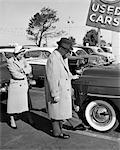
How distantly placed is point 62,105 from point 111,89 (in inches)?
35.5

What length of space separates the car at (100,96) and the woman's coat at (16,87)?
96 centimetres

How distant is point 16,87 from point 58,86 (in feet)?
3.42

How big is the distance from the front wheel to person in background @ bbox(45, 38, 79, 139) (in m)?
0.60

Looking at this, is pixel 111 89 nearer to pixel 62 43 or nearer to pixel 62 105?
pixel 62 105

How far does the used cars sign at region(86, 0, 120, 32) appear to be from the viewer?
1040 centimetres

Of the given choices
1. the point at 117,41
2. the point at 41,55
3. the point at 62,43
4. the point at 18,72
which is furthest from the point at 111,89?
the point at 117,41

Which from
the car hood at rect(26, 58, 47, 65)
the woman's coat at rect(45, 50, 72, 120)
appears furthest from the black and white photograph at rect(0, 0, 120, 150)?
the car hood at rect(26, 58, 47, 65)

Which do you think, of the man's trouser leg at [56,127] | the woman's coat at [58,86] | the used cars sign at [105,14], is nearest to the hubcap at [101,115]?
the woman's coat at [58,86]

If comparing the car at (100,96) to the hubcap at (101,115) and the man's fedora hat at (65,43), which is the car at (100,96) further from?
the man's fedora hat at (65,43)

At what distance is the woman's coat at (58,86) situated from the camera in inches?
153

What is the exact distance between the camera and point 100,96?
4398 mm

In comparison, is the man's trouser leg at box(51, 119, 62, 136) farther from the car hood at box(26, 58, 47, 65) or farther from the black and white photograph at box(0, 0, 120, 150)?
the car hood at box(26, 58, 47, 65)

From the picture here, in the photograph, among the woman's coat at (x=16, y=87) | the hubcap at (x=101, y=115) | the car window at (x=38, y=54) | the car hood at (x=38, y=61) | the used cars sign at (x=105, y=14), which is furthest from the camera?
the used cars sign at (x=105, y=14)

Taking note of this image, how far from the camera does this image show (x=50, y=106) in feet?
Result: 13.5
